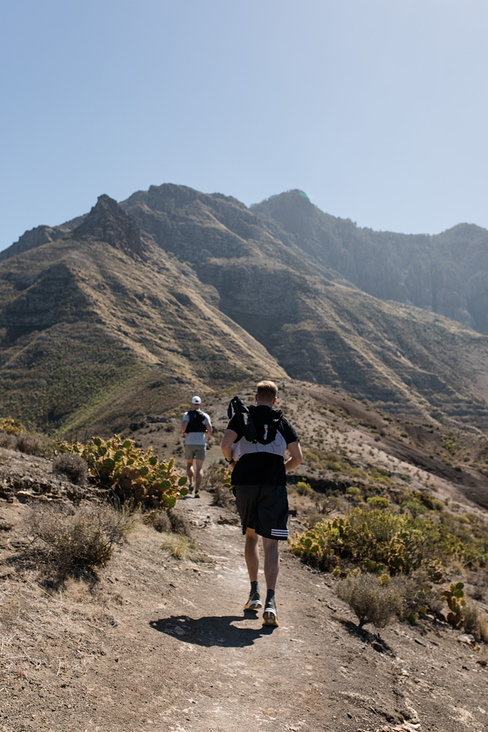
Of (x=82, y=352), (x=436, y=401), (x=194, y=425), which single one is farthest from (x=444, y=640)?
(x=436, y=401)

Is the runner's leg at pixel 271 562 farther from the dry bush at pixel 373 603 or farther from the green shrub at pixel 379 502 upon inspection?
the green shrub at pixel 379 502

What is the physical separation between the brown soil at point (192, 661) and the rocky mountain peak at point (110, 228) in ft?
311

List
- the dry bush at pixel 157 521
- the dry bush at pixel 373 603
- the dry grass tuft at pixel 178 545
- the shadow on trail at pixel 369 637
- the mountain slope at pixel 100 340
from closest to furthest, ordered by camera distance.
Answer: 1. the shadow on trail at pixel 369 637
2. the dry bush at pixel 373 603
3. the dry grass tuft at pixel 178 545
4. the dry bush at pixel 157 521
5. the mountain slope at pixel 100 340

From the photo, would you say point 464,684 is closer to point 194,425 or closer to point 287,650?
point 287,650

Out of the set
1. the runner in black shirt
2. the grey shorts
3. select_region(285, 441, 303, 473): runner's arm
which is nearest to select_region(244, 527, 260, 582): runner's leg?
the runner in black shirt

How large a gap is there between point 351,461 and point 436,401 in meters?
72.2

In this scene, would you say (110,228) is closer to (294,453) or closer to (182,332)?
(182,332)

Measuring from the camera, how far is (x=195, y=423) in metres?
8.38

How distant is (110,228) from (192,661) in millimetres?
100554

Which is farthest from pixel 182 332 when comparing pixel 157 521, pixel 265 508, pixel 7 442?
pixel 265 508

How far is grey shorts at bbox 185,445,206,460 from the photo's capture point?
8359mm

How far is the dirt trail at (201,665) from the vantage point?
208 cm

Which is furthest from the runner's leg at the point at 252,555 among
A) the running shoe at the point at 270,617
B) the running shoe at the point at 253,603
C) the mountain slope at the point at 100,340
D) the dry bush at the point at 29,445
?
the mountain slope at the point at 100,340

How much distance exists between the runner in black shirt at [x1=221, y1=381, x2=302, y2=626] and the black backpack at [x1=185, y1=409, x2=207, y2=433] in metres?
4.53
